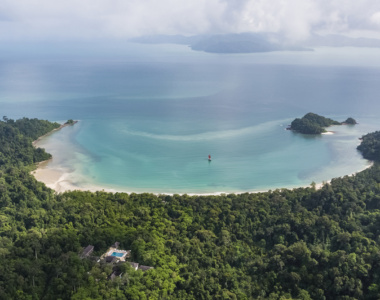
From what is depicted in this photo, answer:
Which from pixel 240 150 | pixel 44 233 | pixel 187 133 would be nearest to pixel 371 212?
pixel 240 150

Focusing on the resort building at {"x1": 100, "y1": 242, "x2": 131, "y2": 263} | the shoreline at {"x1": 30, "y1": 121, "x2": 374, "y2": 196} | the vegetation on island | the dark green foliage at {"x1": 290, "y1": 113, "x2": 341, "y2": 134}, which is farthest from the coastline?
the dark green foliage at {"x1": 290, "y1": 113, "x2": 341, "y2": 134}

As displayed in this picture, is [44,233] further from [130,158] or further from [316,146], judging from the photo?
[316,146]

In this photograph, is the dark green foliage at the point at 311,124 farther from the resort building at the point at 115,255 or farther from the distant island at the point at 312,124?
the resort building at the point at 115,255

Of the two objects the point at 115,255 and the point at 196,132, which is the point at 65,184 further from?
the point at 196,132

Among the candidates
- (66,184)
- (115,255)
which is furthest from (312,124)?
(115,255)

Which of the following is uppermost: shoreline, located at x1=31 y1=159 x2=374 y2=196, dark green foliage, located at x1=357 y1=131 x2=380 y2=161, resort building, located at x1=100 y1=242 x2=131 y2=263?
dark green foliage, located at x1=357 y1=131 x2=380 y2=161

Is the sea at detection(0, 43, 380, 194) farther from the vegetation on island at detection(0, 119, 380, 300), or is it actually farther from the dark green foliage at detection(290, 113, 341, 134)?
the vegetation on island at detection(0, 119, 380, 300)
